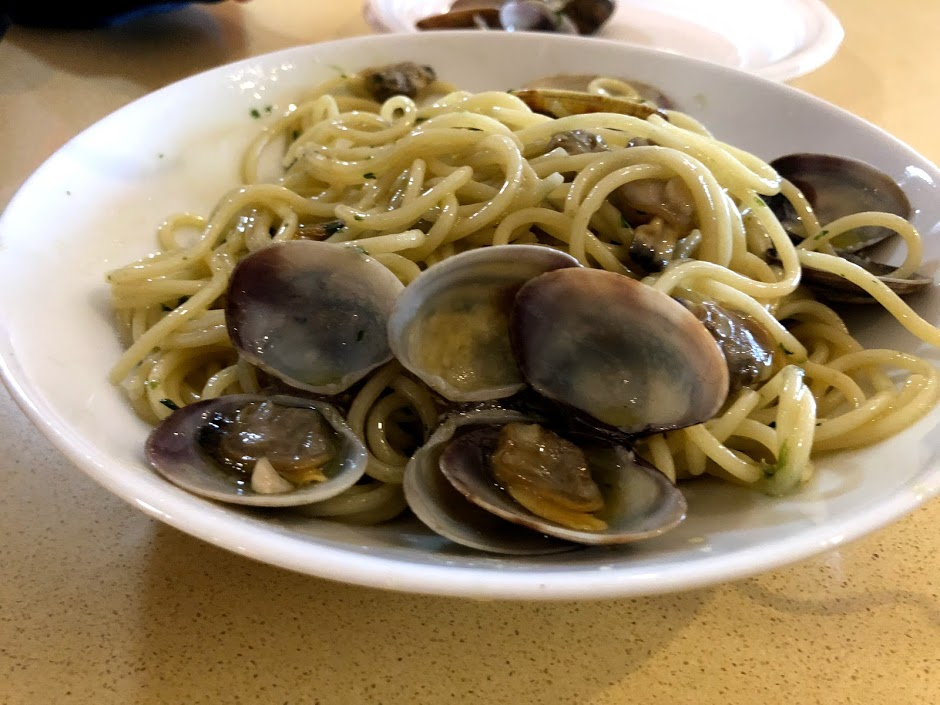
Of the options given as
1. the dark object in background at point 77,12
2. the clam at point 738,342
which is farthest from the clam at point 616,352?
the dark object in background at point 77,12

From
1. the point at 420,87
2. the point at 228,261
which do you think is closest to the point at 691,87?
the point at 420,87

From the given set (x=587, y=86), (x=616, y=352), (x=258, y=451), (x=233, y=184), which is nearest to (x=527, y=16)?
(x=587, y=86)

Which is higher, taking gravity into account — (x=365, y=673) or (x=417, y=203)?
(x=417, y=203)

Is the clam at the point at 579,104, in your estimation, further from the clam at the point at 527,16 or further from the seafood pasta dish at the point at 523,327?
the clam at the point at 527,16

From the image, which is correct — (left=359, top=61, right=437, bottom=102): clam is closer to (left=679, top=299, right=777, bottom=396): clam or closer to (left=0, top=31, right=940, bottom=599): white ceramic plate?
(left=0, top=31, right=940, bottom=599): white ceramic plate

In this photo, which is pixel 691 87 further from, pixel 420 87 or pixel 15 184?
pixel 15 184

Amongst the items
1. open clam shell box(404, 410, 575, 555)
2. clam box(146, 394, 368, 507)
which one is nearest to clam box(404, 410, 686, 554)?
open clam shell box(404, 410, 575, 555)
